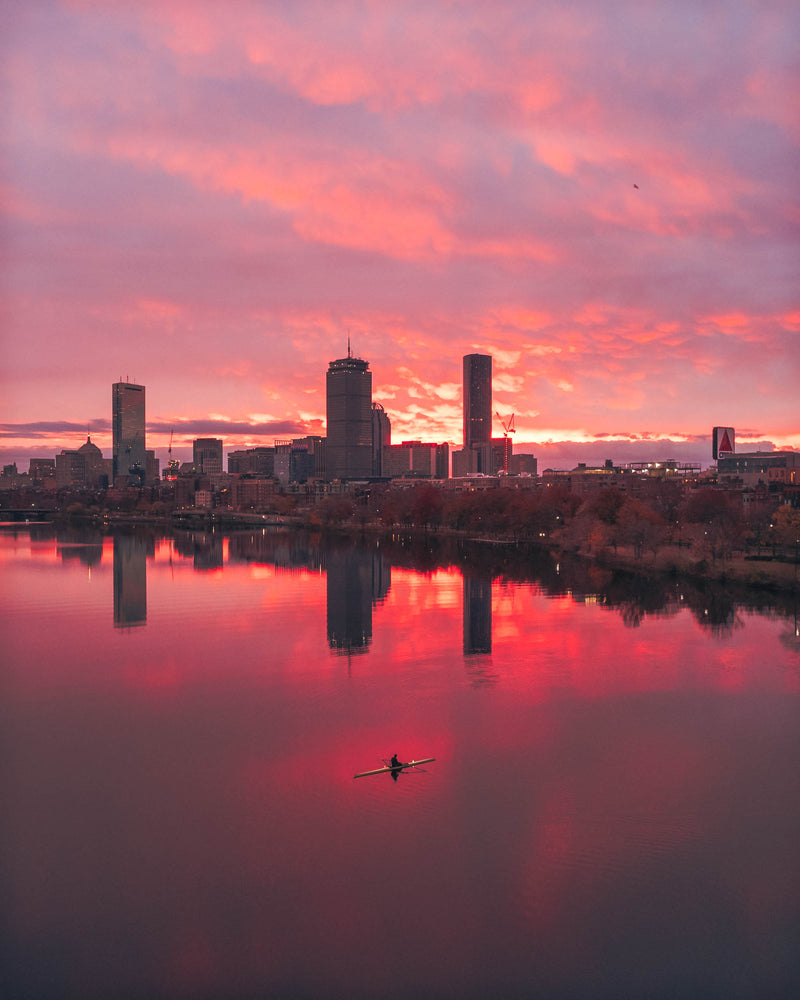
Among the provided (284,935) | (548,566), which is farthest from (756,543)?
(284,935)

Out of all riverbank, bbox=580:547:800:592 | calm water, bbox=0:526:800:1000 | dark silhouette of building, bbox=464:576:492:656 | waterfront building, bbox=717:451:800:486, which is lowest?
calm water, bbox=0:526:800:1000

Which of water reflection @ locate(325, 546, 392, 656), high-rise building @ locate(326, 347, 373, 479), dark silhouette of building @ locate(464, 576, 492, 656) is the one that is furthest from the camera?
high-rise building @ locate(326, 347, 373, 479)

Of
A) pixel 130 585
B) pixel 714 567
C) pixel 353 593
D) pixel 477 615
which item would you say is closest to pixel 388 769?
pixel 477 615

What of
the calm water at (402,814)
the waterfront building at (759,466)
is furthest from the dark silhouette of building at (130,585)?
the waterfront building at (759,466)

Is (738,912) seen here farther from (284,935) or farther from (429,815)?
(284,935)

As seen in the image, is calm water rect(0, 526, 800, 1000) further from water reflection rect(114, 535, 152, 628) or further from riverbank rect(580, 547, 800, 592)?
riverbank rect(580, 547, 800, 592)

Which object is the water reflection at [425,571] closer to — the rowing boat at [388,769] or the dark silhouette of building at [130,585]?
the dark silhouette of building at [130,585]

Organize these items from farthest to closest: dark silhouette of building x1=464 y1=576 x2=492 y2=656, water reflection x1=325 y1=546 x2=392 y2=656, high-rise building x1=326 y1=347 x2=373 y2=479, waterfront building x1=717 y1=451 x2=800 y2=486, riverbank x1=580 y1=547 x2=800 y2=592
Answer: high-rise building x1=326 y1=347 x2=373 y2=479
waterfront building x1=717 y1=451 x2=800 y2=486
riverbank x1=580 y1=547 x2=800 y2=592
water reflection x1=325 y1=546 x2=392 y2=656
dark silhouette of building x1=464 y1=576 x2=492 y2=656

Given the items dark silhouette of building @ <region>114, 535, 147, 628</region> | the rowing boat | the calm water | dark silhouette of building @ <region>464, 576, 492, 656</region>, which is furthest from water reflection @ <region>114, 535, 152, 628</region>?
the rowing boat

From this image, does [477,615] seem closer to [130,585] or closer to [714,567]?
[714,567]
